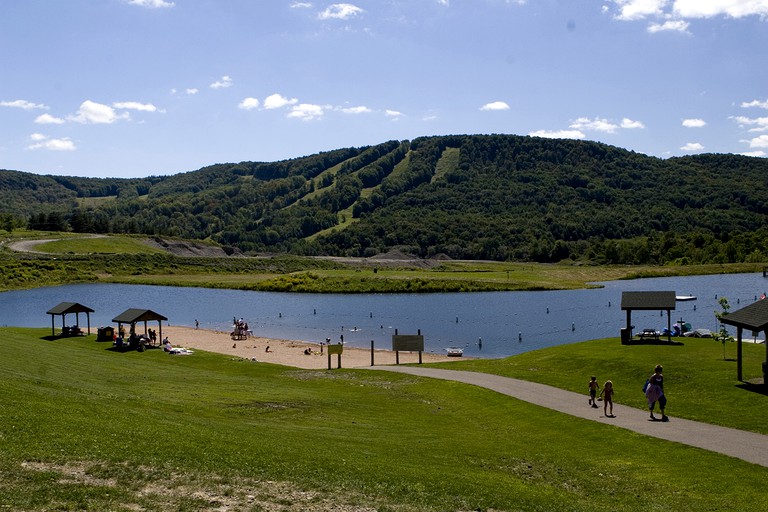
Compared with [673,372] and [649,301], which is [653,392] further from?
[649,301]

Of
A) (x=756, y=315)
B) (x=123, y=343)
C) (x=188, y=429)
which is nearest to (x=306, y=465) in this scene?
(x=188, y=429)

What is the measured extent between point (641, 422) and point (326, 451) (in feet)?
37.5

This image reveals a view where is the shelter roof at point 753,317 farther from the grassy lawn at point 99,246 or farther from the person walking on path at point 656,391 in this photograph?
the grassy lawn at point 99,246

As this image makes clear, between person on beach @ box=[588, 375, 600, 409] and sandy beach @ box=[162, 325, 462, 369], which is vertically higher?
person on beach @ box=[588, 375, 600, 409]

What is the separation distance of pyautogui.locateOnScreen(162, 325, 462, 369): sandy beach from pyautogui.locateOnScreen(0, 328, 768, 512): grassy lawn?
19.3 meters

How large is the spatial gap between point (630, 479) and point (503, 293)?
99594 mm

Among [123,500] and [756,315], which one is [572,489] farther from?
[756,315]

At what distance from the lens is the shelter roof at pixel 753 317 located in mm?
25844

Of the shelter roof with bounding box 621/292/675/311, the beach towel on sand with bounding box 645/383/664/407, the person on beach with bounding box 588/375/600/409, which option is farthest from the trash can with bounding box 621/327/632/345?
the beach towel on sand with bounding box 645/383/664/407

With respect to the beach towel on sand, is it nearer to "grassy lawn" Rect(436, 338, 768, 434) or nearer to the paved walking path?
the paved walking path

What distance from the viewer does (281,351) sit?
57.7 metres

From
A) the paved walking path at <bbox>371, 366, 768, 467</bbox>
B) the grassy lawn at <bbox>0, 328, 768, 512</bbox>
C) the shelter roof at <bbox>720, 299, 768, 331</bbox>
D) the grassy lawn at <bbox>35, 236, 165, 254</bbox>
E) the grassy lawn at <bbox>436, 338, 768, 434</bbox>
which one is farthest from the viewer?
the grassy lawn at <bbox>35, 236, 165, 254</bbox>

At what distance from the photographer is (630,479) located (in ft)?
55.7

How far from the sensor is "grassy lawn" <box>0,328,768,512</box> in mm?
12883
